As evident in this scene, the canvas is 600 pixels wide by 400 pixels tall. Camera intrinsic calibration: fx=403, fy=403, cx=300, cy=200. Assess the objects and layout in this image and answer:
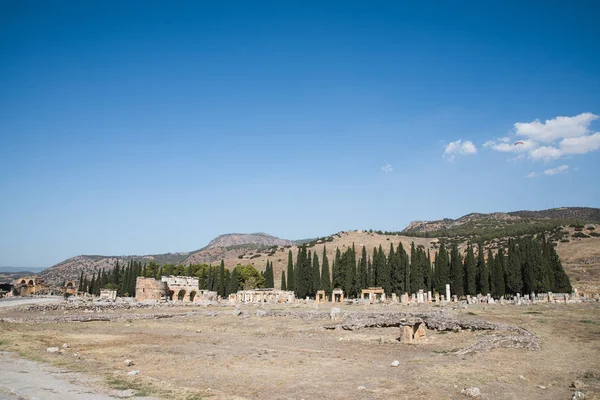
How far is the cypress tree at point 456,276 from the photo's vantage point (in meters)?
58.5

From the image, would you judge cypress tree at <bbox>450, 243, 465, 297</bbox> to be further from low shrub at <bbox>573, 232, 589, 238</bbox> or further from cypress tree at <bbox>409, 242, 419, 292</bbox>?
low shrub at <bbox>573, 232, 589, 238</bbox>

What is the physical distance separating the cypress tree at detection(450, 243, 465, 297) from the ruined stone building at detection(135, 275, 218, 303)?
124ft

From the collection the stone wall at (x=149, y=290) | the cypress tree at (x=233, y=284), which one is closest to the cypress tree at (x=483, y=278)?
the cypress tree at (x=233, y=284)

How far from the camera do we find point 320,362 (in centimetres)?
1659

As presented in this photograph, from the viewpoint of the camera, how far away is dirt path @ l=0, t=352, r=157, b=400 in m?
10.9

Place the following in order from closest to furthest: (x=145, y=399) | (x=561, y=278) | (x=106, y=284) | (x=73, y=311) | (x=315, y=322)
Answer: (x=145, y=399)
(x=315, y=322)
(x=73, y=311)
(x=561, y=278)
(x=106, y=284)

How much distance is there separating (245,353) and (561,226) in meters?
114

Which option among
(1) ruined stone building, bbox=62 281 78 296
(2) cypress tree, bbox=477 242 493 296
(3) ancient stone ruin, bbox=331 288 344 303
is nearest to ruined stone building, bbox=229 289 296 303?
(3) ancient stone ruin, bbox=331 288 344 303

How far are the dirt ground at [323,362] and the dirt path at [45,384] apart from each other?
0.58 meters

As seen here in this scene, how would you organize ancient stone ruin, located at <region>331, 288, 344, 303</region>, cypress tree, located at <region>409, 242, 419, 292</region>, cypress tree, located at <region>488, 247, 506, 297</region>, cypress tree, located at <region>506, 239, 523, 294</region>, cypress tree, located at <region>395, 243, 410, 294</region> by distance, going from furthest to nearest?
ancient stone ruin, located at <region>331, 288, 344, 303</region>, cypress tree, located at <region>395, 243, 410, 294</region>, cypress tree, located at <region>409, 242, 419, 292</region>, cypress tree, located at <region>488, 247, 506, 297</region>, cypress tree, located at <region>506, 239, 523, 294</region>

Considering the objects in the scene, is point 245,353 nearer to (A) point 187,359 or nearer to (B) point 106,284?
(A) point 187,359

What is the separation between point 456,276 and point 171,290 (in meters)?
44.2

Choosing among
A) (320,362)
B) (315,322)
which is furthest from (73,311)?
(320,362)

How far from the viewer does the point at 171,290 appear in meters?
64.9
